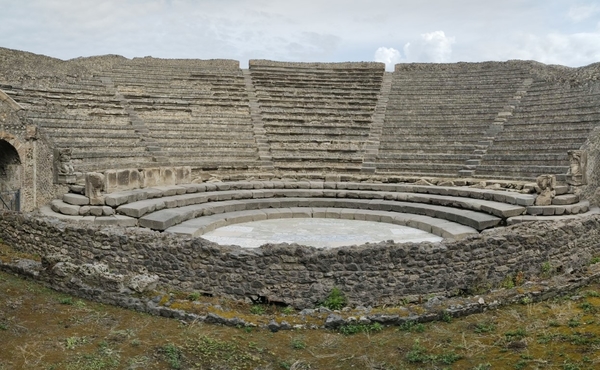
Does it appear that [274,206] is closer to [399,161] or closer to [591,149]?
[399,161]

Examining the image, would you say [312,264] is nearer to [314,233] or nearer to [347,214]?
[314,233]

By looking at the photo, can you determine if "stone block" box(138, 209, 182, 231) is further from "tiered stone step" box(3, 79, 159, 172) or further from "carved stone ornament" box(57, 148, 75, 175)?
"tiered stone step" box(3, 79, 159, 172)

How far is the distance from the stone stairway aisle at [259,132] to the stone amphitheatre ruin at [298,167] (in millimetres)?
93

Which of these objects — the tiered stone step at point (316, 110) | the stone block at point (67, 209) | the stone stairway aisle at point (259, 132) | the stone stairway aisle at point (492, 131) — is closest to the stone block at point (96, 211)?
the stone block at point (67, 209)

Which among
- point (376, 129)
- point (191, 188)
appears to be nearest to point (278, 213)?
point (191, 188)

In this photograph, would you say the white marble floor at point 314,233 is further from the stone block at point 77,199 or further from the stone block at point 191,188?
the stone block at point 77,199

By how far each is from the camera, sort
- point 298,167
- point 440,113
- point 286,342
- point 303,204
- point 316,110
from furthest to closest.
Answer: point 316,110
point 440,113
point 298,167
point 303,204
point 286,342

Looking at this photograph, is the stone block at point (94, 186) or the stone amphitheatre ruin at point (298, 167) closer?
the stone amphitheatre ruin at point (298, 167)

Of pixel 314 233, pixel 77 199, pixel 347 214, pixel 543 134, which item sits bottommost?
pixel 314 233

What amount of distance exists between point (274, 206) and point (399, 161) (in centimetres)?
585

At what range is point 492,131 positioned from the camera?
18.3 metres

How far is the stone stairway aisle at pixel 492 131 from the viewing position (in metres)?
16.8

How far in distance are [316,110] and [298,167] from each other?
4178 mm

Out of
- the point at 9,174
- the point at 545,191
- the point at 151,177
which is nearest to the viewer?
the point at 545,191
